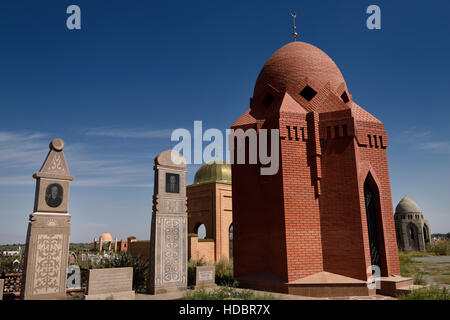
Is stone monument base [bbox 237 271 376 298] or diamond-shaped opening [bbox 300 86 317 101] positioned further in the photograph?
diamond-shaped opening [bbox 300 86 317 101]

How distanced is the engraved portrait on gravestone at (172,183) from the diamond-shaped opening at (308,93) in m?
5.32

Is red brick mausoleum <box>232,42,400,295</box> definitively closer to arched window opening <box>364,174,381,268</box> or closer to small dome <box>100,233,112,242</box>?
arched window opening <box>364,174,381,268</box>

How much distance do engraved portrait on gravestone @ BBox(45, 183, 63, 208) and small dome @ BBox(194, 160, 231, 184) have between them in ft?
44.6

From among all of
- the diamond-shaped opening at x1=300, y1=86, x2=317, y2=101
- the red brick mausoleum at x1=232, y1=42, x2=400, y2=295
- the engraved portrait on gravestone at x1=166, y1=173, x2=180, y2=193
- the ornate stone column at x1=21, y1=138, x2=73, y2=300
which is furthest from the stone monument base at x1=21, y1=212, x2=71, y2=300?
the diamond-shaped opening at x1=300, y1=86, x2=317, y2=101

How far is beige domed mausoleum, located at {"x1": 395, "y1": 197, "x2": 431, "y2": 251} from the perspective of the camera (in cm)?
3453

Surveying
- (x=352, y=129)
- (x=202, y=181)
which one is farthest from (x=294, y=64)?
(x=202, y=181)

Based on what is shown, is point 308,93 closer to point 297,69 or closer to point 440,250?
point 297,69

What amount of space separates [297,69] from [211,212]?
12.0 m

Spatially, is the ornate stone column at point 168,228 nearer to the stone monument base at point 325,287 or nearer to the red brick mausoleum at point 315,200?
the red brick mausoleum at point 315,200

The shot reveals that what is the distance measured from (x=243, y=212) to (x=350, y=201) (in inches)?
134

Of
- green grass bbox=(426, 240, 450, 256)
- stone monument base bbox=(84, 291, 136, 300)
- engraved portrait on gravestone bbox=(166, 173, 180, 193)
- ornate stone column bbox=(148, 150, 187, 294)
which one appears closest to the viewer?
stone monument base bbox=(84, 291, 136, 300)

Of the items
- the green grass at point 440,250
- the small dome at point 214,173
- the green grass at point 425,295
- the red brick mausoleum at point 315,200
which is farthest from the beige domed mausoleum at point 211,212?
the green grass at point 440,250

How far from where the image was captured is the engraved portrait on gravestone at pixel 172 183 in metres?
9.05

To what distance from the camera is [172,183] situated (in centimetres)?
914
